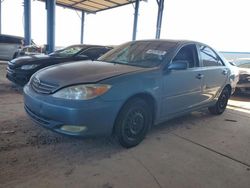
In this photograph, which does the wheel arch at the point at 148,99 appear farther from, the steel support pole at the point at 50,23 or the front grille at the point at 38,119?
the steel support pole at the point at 50,23

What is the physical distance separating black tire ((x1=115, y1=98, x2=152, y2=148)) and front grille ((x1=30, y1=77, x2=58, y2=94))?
82 centimetres

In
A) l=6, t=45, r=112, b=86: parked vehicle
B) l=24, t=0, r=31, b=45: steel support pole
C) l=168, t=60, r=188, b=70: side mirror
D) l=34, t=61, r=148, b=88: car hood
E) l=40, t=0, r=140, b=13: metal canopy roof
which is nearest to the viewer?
l=34, t=61, r=148, b=88: car hood

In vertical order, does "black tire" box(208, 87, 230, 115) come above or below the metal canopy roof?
below

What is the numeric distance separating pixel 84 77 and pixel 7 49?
10.8m

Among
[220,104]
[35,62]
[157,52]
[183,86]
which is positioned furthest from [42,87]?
[220,104]

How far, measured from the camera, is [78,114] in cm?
259

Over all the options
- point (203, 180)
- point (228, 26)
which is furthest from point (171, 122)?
point (228, 26)

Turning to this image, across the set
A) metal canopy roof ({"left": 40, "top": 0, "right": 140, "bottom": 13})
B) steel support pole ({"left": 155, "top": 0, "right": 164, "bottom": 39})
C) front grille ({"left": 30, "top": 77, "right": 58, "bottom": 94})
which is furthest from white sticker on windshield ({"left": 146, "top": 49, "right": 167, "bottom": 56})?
metal canopy roof ({"left": 40, "top": 0, "right": 140, "bottom": 13})

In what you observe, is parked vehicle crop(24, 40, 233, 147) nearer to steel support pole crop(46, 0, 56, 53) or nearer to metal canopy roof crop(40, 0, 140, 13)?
steel support pole crop(46, 0, 56, 53)

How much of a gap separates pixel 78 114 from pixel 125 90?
2.00 ft

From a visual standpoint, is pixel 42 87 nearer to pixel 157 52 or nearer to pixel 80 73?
pixel 80 73

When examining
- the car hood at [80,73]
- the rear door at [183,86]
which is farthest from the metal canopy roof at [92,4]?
the car hood at [80,73]

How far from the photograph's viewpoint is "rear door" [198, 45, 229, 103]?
4297 millimetres

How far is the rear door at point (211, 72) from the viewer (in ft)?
14.1
